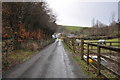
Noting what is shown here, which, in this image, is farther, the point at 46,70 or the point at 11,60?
the point at 11,60

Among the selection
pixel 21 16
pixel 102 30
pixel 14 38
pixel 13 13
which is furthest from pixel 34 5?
pixel 102 30

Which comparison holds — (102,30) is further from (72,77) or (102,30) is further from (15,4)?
(72,77)

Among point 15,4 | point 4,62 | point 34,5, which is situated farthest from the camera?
point 34,5

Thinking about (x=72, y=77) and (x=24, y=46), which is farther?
(x=24, y=46)

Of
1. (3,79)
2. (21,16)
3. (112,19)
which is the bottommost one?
(3,79)

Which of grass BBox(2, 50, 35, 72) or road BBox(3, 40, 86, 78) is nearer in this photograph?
road BBox(3, 40, 86, 78)

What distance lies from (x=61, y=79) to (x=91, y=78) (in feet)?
3.57

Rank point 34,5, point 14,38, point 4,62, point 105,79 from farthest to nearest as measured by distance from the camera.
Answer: point 34,5
point 14,38
point 4,62
point 105,79

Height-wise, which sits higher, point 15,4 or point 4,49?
point 15,4

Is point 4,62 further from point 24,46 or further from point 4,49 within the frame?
point 24,46

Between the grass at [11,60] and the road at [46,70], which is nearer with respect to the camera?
the road at [46,70]

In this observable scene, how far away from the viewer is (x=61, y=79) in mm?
4371

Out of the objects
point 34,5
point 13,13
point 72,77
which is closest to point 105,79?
point 72,77

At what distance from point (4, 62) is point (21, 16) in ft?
29.0
